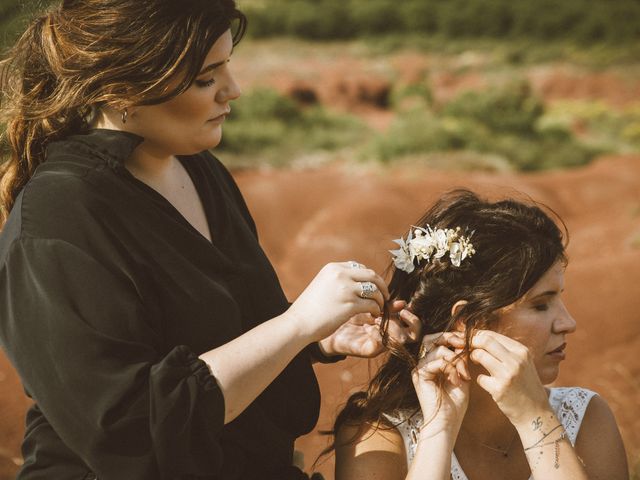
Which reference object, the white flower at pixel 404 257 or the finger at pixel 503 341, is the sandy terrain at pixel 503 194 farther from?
the finger at pixel 503 341

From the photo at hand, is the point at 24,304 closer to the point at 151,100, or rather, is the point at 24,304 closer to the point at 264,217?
the point at 151,100

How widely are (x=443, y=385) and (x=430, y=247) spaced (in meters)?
0.47

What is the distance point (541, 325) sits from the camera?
9.29 ft

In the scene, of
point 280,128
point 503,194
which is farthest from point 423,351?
point 280,128

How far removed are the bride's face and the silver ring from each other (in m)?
0.70

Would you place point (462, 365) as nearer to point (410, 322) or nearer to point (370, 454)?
point (410, 322)

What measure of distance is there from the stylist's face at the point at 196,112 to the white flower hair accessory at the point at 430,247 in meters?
0.82

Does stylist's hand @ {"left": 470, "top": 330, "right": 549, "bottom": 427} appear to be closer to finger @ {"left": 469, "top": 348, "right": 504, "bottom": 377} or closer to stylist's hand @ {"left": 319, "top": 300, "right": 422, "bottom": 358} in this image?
finger @ {"left": 469, "top": 348, "right": 504, "bottom": 377}

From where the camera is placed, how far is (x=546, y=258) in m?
2.91

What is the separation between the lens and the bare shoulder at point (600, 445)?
2898mm

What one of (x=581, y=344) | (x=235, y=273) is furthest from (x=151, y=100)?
(x=581, y=344)

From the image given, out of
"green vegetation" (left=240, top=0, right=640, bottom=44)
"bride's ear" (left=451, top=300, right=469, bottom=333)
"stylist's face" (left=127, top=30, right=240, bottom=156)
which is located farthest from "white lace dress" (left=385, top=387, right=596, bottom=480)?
"green vegetation" (left=240, top=0, right=640, bottom=44)

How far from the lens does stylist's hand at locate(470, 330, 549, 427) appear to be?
2486 millimetres

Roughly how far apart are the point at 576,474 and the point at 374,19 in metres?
31.0
